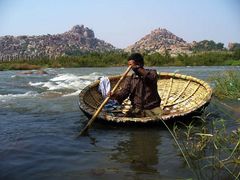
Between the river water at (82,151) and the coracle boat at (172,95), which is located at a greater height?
the coracle boat at (172,95)

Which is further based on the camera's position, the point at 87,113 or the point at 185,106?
the point at 185,106

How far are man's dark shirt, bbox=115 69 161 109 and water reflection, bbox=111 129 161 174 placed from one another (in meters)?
0.49

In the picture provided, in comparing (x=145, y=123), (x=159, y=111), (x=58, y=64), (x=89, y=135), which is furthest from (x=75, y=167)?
(x=58, y=64)

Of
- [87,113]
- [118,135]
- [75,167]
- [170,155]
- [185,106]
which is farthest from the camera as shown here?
[185,106]

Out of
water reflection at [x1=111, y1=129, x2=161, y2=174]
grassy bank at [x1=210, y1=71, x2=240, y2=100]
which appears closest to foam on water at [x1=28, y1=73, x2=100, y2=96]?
grassy bank at [x1=210, y1=71, x2=240, y2=100]

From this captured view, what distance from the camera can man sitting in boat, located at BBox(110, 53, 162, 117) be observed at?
16.7ft

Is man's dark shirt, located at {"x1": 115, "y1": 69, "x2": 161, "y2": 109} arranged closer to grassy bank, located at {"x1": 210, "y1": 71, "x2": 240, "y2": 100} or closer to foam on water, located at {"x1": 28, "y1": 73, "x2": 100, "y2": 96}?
grassy bank, located at {"x1": 210, "y1": 71, "x2": 240, "y2": 100}

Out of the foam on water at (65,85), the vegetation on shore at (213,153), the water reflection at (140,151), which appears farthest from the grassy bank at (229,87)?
the foam on water at (65,85)

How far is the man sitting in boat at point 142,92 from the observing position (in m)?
5.08

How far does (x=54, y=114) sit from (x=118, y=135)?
2.21 meters

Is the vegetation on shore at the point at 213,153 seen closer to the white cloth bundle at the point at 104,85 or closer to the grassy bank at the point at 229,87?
the white cloth bundle at the point at 104,85

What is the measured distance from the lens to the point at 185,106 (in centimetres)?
625

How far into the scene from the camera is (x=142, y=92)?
17.1ft

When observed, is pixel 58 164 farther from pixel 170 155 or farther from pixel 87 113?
pixel 87 113
